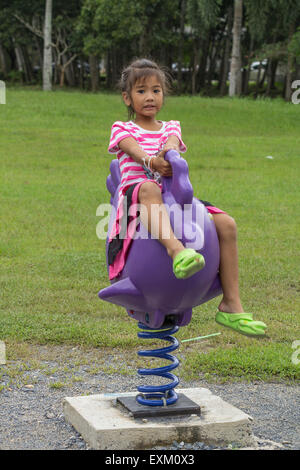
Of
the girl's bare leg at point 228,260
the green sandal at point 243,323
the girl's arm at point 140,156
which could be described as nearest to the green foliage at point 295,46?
the girl's arm at point 140,156

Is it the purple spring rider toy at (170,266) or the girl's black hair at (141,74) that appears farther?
the girl's black hair at (141,74)

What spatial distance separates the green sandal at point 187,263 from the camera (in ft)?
12.0

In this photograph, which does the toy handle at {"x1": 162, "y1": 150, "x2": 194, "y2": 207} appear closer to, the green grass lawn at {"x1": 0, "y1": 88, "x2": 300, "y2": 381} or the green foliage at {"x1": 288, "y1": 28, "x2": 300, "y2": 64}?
the green grass lawn at {"x1": 0, "y1": 88, "x2": 300, "y2": 381}

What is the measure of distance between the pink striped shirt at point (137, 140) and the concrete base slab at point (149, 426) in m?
1.31

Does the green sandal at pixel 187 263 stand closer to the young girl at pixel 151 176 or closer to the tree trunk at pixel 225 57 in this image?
the young girl at pixel 151 176

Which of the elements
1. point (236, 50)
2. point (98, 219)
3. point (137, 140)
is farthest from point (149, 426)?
point (236, 50)

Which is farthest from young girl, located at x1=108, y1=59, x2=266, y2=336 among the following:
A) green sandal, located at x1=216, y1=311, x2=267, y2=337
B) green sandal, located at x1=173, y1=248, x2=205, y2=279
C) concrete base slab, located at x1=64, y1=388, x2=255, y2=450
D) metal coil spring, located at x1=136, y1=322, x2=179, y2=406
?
concrete base slab, located at x1=64, y1=388, x2=255, y2=450

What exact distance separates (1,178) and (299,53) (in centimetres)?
1708

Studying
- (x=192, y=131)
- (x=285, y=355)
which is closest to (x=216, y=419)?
(x=285, y=355)

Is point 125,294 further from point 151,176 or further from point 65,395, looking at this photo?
point 65,395

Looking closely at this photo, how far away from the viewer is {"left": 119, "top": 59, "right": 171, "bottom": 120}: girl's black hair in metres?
4.30

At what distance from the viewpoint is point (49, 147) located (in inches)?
715

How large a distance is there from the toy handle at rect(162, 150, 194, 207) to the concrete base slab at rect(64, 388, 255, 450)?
1277 millimetres

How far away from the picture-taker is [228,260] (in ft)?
13.7
